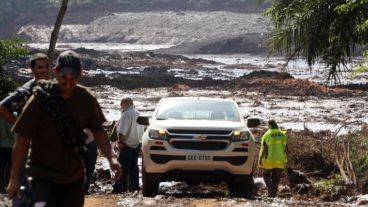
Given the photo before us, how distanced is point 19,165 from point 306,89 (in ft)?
128

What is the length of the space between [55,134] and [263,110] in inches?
1088

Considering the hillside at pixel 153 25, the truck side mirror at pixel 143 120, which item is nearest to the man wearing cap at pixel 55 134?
the truck side mirror at pixel 143 120

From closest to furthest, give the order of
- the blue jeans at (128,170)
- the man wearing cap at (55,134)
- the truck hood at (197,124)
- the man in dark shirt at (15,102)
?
the man wearing cap at (55,134)
the man in dark shirt at (15,102)
the truck hood at (197,124)
the blue jeans at (128,170)

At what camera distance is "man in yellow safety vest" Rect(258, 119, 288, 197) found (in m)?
12.0

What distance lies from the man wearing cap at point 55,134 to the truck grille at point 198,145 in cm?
479

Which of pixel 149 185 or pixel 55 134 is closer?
pixel 55 134

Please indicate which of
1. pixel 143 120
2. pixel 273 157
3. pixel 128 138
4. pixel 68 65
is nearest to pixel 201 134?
pixel 143 120

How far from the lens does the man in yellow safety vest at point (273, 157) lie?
12.0m

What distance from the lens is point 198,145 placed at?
10055 mm

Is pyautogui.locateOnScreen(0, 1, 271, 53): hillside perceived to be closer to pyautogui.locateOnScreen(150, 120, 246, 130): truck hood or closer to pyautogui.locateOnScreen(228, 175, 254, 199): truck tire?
pyautogui.locateOnScreen(228, 175, 254, 199): truck tire

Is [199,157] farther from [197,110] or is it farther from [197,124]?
[197,110]

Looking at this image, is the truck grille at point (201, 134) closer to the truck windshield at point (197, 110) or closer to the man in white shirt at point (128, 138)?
the truck windshield at point (197, 110)

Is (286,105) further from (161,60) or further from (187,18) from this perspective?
(187,18)

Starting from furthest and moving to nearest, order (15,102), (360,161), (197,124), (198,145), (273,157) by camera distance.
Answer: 1. (360,161)
2. (273,157)
3. (197,124)
4. (198,145)
5. (15,102)
